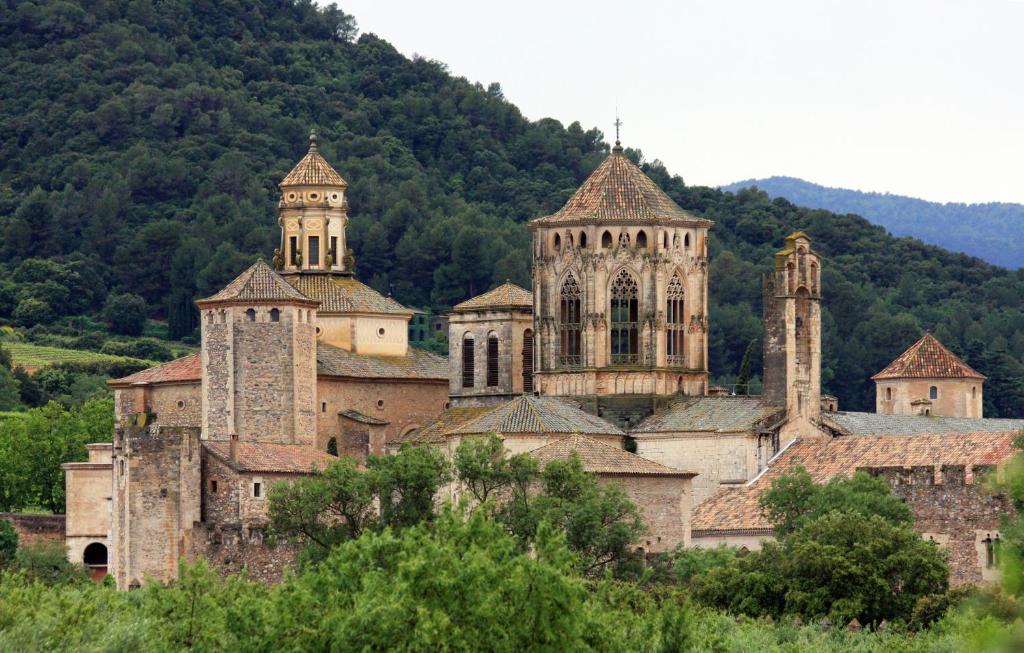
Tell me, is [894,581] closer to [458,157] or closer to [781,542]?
[781,542]

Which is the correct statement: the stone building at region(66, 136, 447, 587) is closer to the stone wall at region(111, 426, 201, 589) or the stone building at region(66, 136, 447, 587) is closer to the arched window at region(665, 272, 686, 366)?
the stone wall at region(111, 426, 201, 589)

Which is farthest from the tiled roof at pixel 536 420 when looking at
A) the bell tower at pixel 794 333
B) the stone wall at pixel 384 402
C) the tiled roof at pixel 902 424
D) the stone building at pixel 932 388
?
the stone building at pixel 932 388

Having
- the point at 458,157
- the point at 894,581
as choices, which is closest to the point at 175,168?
the point at 458,157

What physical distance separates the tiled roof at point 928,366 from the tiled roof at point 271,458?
30462 mm

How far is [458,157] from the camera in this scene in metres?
164

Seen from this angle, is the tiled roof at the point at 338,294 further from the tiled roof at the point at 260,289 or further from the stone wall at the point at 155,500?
the stone wall at the point at 155,500

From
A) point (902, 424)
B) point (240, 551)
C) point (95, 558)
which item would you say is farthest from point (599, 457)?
point (95, 558)

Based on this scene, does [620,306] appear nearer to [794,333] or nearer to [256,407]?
[794,333]

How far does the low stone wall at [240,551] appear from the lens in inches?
3346

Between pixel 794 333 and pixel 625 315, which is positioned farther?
pixel 625 315

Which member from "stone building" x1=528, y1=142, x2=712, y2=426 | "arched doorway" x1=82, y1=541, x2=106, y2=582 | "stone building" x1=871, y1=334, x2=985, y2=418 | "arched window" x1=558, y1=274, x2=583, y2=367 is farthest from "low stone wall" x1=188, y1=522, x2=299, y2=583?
"stone building" x1=871, y1=334, x2=985, y2=418

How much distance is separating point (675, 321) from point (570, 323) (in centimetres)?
332

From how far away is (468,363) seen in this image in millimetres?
99812

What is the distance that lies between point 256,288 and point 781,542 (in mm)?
21045
